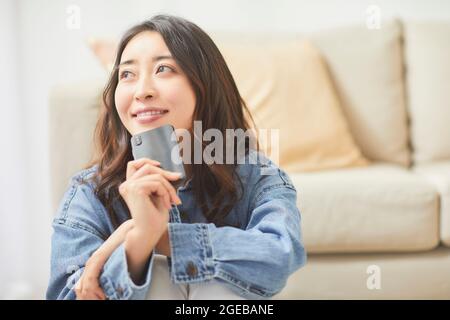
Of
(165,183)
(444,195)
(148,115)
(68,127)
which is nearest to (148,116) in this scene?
(148,115)

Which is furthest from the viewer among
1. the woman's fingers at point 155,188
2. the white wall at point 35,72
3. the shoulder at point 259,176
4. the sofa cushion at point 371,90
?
the sofa cushion at point 371,90

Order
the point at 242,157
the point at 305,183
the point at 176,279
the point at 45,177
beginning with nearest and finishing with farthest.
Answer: the point at 176,279, the point at 242,157, the point at 305,183, the point at 45,177

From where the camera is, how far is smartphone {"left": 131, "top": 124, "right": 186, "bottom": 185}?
60cm

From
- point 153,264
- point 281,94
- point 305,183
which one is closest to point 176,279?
point 153,264

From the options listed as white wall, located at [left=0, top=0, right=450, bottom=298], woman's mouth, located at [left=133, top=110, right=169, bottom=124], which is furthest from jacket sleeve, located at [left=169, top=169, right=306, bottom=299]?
white wall, located at [left=0, top=0, right=450, bottom=298]

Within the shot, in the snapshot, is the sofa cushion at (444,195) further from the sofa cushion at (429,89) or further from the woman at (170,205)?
the woman at (170,205)

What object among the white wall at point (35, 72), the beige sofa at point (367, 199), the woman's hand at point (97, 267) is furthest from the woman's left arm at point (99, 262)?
the white wall at point (35, 72)

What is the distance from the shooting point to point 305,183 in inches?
39.8

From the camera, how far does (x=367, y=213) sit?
1025 millimetres

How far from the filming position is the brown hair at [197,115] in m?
0.64

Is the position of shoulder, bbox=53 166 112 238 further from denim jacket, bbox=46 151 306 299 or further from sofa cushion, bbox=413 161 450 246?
sofa cushion, bbox=413 161 450 246

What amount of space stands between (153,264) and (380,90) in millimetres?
781

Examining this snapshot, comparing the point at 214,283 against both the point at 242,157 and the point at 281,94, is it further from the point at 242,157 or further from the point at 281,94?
the point at 281,94
